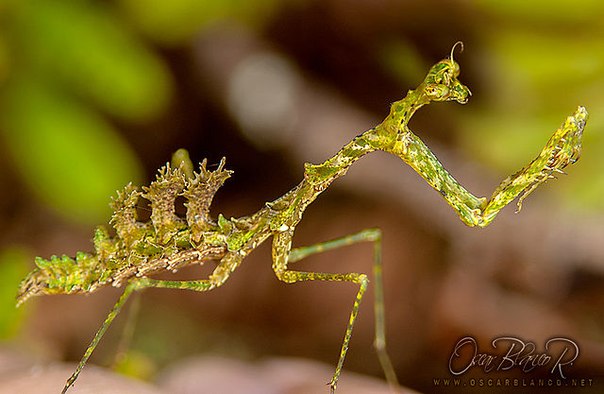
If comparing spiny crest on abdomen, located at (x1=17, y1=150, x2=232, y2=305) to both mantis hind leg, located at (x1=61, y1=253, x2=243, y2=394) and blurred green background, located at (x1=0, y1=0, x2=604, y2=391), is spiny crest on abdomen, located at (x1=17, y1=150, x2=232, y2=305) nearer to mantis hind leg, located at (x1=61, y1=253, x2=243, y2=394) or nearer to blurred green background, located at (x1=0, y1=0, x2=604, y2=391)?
mantis hind leg, located at (x1=61, y1=253, x2=243, y2=394)

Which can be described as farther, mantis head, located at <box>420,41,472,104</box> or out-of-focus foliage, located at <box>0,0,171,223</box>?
out-of-focus foliage, located at <box>0,0,171,223</box>

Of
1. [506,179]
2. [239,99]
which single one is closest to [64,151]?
[239,99]

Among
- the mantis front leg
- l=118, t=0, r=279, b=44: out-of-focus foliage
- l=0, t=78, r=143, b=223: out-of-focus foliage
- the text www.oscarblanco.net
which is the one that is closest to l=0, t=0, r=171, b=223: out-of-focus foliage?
l=0, t=78, r=143, b=223: out-of-focus foliage

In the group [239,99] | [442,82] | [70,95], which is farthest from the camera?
[239,99]

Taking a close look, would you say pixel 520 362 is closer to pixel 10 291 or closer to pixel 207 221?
pixel 207 221

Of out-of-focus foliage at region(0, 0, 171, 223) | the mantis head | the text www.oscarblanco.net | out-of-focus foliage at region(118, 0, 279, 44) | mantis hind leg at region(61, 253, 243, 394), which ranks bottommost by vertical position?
mantis hind leg at region(61, 253, 243, 394)

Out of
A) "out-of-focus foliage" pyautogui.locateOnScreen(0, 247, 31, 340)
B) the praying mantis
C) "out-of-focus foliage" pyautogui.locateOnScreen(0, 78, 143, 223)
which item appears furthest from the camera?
"out-of-focus foliage" pyautogui.locateOnScreen(0, 78, 143, 223)

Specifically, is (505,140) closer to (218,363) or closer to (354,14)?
(354,14)

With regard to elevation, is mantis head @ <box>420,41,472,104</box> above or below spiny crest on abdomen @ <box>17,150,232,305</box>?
above

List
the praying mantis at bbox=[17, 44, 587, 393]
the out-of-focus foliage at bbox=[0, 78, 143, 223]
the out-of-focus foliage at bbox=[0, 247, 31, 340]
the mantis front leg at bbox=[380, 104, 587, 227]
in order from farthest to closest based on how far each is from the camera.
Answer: the out-of-focus foliage at bbox=[0, 78, 143, 223] < the out-of-focus foliage at bbox=[0, 247, 31, 340] < the praying mantis at bbox=[17, 44, 587, 393] < the mantis front leg at bbox=[380, 104, 587, 227]
